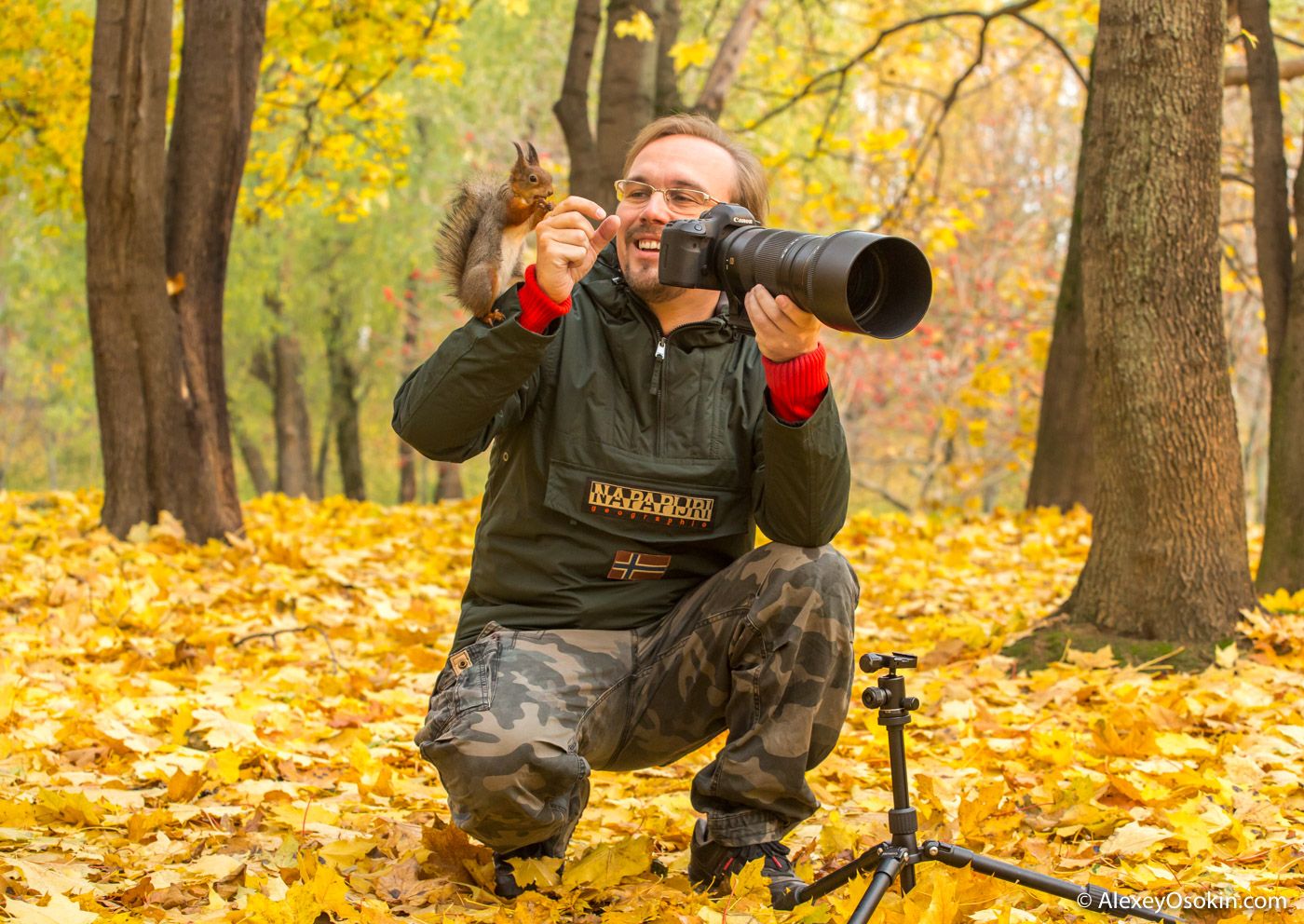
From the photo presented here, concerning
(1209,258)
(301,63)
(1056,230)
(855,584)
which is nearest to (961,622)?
(1209,258)

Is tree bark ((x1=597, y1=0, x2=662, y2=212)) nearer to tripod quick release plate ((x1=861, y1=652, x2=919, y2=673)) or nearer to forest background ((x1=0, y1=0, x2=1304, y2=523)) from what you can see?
forest background ((x1=0, y1=0, x2=1304, y2=523))

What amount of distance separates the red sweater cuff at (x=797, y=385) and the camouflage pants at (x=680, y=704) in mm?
257

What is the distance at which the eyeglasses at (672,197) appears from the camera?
7.55 feet

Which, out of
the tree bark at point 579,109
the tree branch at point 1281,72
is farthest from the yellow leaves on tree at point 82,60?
the tree branch at point 1281,72

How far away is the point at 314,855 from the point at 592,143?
16.6 feet

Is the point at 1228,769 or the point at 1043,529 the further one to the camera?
the point at 1043,529

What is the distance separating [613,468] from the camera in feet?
7.27

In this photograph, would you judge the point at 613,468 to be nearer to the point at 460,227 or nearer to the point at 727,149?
the point at 460,227

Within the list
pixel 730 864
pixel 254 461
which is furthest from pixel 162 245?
pixel 254 461

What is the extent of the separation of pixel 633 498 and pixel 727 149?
0.75 metres

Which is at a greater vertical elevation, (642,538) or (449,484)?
(642,538)

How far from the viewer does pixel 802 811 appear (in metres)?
2.12

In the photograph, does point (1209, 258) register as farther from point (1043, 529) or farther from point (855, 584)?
point (1043, 529)

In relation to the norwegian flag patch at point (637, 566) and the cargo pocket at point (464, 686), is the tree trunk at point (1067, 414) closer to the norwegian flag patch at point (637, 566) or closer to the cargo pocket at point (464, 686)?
the norwegian flag patch at point (637, 566)
